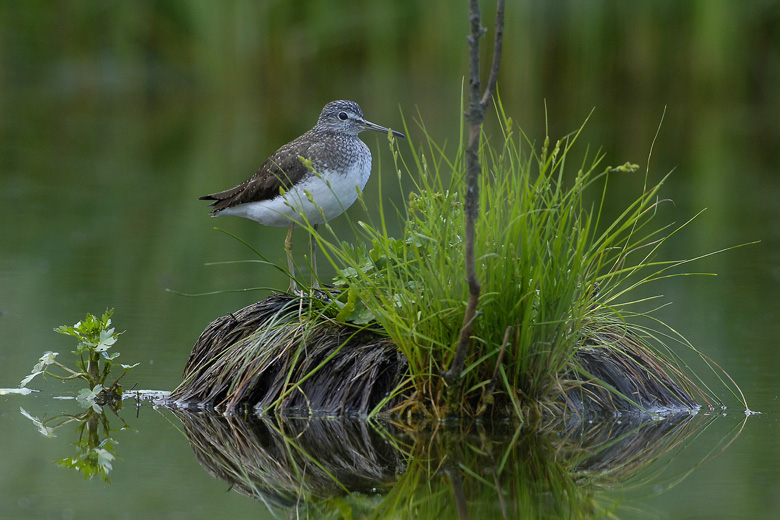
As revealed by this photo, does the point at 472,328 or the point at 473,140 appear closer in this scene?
the point at 473,140

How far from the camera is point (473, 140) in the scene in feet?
14.2

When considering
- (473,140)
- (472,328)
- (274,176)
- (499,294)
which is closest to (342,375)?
(472,328)

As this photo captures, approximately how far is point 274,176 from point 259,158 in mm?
7963

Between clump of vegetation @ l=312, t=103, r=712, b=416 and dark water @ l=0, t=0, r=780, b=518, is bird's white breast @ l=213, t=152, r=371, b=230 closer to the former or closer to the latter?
dark water @ l=0, t=0, r=780, b=518

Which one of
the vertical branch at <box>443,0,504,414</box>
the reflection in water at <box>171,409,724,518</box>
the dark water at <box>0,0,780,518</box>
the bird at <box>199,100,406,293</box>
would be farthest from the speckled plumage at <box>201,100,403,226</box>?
the vertical branch at <box>443,0,504,414</box>

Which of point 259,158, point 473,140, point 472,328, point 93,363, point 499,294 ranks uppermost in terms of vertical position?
A: point 473,140

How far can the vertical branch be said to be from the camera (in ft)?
13.8

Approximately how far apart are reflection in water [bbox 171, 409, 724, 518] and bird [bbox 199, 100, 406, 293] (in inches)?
55.9

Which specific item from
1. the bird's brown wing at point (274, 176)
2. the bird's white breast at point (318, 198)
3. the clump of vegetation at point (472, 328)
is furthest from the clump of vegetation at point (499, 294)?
the bird's brown wing at point (274, 176)

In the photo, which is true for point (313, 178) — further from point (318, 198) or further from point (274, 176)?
point (274, 176)

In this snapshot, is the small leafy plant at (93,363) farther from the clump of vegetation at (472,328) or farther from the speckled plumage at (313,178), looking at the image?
the speckled plumage at (313,178)

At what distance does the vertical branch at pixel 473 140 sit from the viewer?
13.8 ft

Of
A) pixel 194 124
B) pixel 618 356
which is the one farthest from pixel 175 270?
pixel 194 124

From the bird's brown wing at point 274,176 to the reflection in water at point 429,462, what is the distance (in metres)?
1.64
